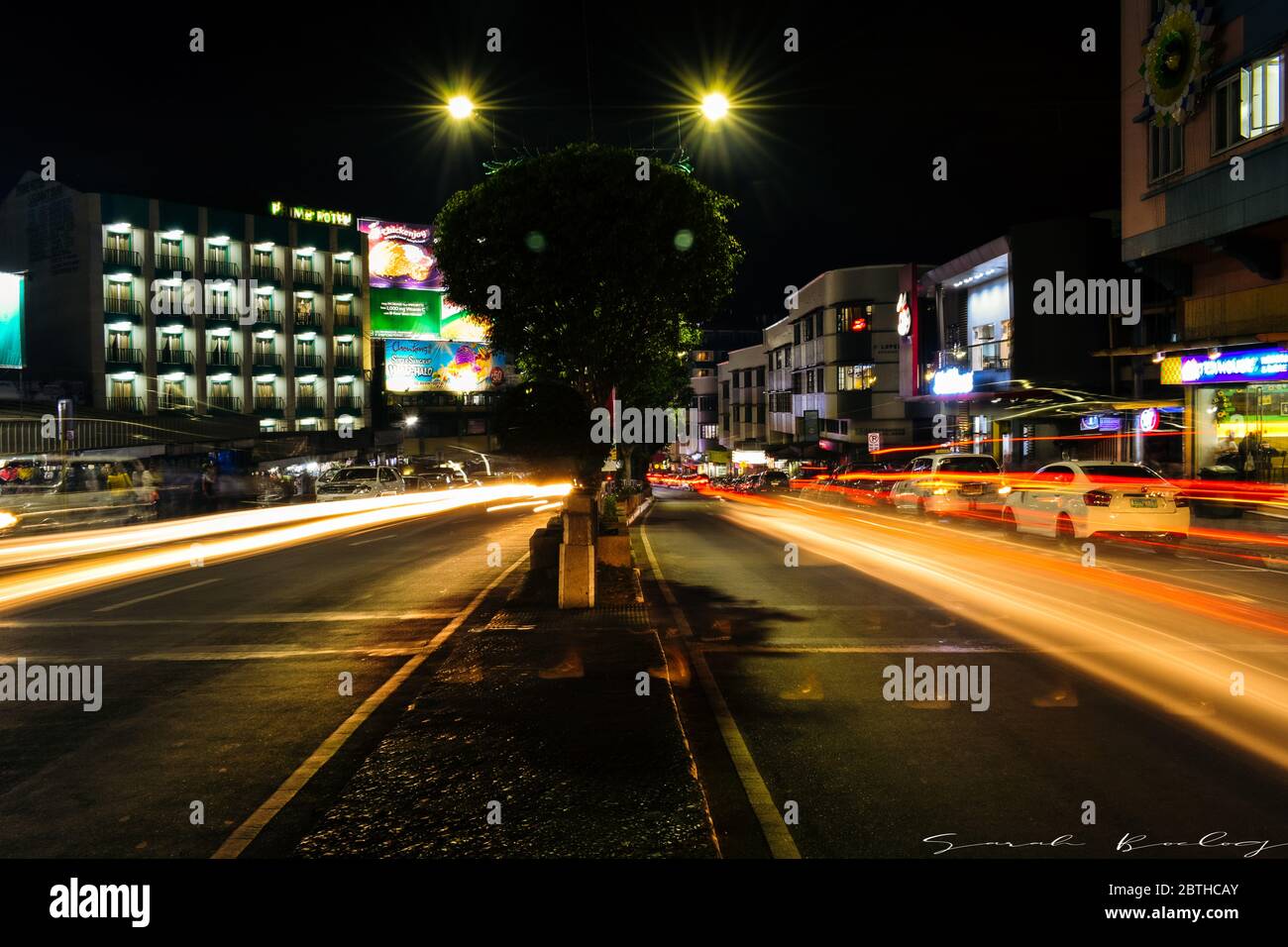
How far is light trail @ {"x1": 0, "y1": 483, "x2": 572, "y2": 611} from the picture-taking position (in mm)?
15773

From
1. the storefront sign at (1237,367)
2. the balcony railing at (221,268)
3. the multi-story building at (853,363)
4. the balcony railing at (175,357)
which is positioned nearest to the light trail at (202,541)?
the storefront sign at (1237,367)

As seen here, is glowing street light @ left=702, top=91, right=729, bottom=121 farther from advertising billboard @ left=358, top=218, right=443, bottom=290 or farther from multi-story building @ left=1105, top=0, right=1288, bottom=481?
advertising billboard @ left=358, top=218, right=443, bottom=290

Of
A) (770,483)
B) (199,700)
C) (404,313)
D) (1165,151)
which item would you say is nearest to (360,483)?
(770,483)

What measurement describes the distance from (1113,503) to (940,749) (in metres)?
14.5

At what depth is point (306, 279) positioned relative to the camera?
72.2 m

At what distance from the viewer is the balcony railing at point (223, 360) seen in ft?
214

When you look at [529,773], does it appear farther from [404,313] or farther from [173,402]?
[404,313]

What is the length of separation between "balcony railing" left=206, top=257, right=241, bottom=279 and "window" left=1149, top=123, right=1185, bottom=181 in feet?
182

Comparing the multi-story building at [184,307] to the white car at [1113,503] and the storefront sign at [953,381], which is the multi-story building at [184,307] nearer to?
the storefront sign at [953,381]

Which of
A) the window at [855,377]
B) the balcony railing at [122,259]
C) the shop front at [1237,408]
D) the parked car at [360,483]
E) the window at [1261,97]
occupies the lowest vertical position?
the parked car at [360,483]

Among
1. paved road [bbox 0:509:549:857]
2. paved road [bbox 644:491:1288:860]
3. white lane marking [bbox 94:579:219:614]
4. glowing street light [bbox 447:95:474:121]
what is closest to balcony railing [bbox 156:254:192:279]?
paved road [bbox 0:509:549:857]

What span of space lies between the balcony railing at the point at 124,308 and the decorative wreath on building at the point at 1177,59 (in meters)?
54.3
